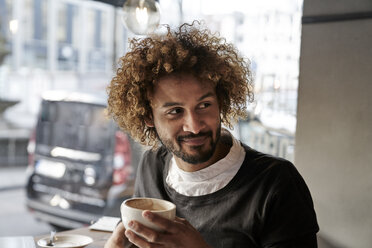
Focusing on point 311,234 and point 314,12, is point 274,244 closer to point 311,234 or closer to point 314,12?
point 311,234

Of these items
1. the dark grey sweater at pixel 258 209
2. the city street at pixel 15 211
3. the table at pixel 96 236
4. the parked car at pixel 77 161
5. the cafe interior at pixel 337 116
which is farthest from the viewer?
the city street at pixel 15 211

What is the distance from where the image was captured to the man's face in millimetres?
1363

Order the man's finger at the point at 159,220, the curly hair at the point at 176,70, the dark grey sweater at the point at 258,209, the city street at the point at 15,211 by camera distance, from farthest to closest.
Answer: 1. the city street at the point at 15,211
2. the curly hair at the point at 176,70
3. the dark grey sweater at the point at 258,209
4. the man's finger at the point at 159,220

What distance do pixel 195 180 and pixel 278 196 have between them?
29cm

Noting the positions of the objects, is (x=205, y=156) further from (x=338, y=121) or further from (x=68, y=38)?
(x=68, y=38)

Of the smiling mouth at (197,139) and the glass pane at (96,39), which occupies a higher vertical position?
the glass pane at (96,39)

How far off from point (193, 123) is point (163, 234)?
42cm

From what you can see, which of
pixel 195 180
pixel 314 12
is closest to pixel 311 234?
pixel 195 180

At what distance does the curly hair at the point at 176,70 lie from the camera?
147 centimetres

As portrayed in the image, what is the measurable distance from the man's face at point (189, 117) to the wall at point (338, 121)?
3.18 ft

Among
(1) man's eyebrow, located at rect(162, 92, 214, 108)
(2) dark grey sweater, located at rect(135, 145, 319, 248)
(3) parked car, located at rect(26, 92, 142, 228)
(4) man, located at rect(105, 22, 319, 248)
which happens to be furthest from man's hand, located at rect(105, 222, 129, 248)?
(3) parked car, located at rect(26, 92, 142, 228)

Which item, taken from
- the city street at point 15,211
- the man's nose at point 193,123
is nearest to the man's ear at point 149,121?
the man's nose at point 193,123

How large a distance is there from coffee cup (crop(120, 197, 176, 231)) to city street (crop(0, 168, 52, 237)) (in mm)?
3219

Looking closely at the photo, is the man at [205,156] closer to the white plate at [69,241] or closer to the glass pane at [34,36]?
the white plate at [69,241]
